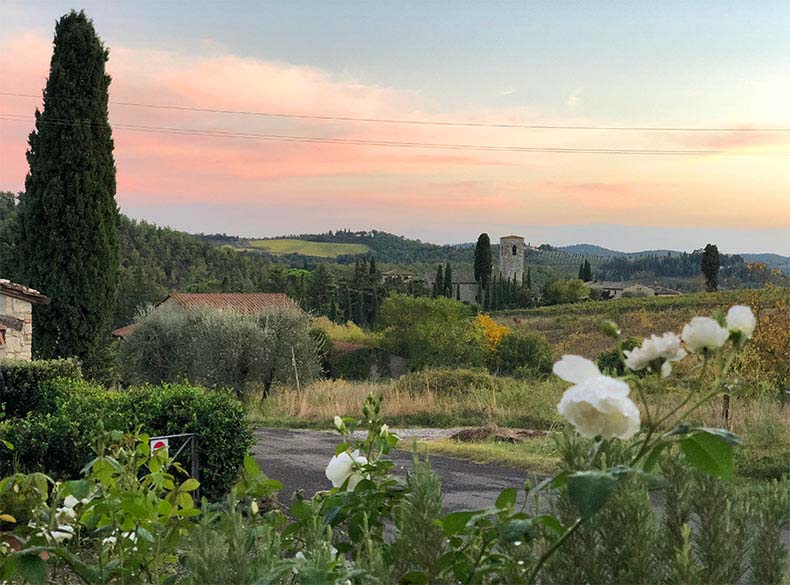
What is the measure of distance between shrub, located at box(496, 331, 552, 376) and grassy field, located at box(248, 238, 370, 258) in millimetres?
36726

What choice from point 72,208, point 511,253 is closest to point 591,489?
point 72,208

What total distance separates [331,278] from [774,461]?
3231cm

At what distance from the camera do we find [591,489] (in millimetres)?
783

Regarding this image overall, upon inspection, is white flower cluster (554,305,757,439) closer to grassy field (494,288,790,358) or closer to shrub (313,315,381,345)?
grassy field (494,288,790,358)

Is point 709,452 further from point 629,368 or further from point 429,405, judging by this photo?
point 429,405

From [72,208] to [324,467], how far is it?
29.1 feet

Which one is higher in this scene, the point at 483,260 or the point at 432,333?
the point at 483,260

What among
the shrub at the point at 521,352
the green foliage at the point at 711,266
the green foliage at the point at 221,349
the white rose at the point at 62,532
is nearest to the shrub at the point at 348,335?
the shrub at the point at 521,352

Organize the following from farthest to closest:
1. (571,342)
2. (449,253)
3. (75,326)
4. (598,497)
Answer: (449,253) < (571,342) < (75,326) < (598,497)

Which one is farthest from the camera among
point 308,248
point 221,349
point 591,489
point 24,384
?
point 308,248

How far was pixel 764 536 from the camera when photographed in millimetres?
1080

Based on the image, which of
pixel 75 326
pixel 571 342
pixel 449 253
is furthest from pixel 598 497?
pixel 449 253

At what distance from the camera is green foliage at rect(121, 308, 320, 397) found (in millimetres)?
16781

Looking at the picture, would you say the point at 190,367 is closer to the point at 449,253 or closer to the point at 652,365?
the point at 652,365
